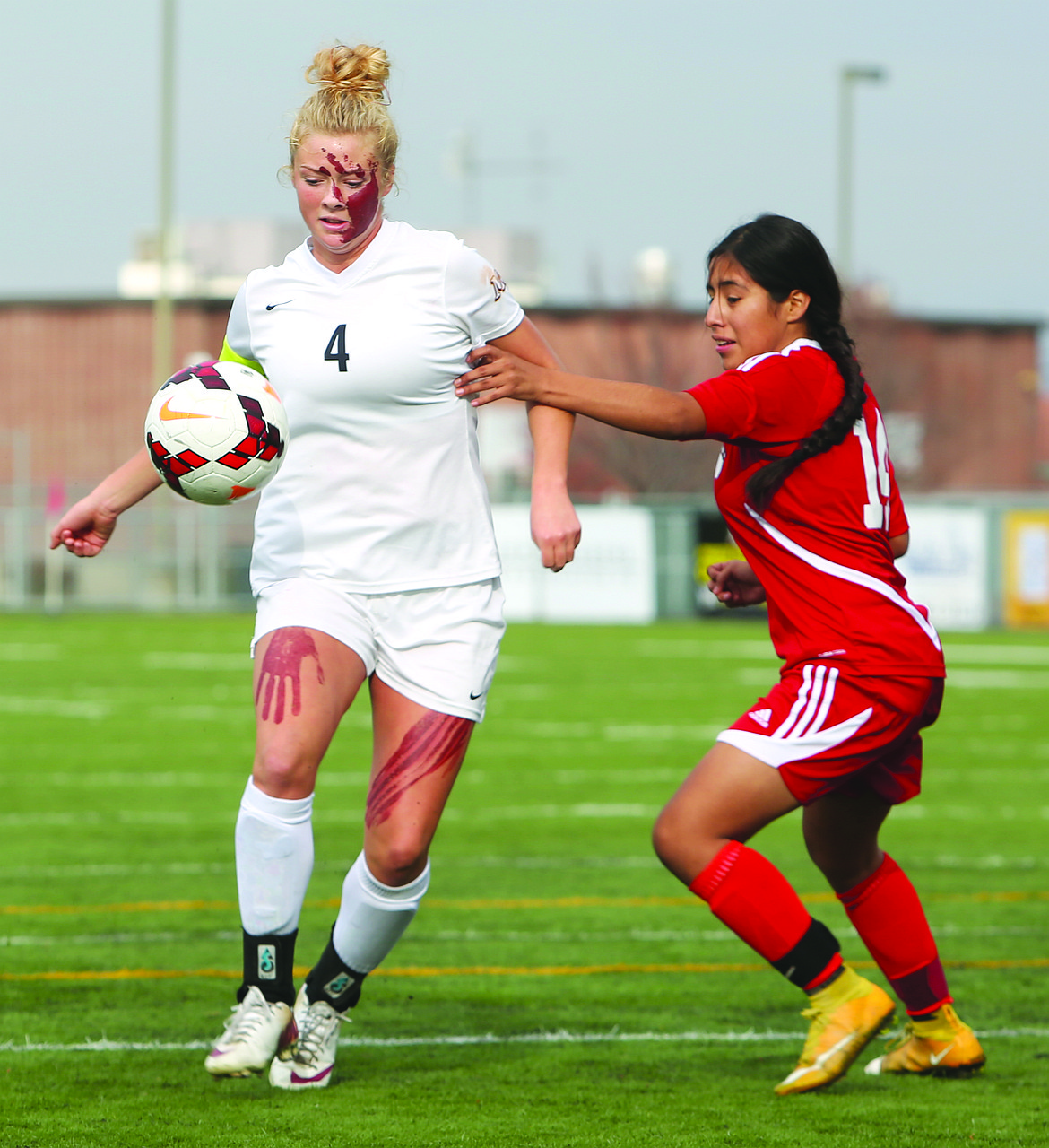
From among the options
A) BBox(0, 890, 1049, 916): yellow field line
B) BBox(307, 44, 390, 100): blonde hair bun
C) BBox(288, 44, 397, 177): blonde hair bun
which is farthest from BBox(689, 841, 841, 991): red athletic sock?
BBox(0, 890, 1049, 916): yellow field line

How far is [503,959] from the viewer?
257 inches

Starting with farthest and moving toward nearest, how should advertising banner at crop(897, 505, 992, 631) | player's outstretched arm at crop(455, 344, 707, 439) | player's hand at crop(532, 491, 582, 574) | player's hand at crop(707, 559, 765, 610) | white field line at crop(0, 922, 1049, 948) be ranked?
Answer: advertising banner at crop(897, 505, 992, 631), white field line at crop(0, 922, 1049, 948), player's hand at crop(707, 559, 765, 610), player's hand at crop(532, 491, 582, 574), player's outstretched arm at crop(455, 344, 707, 439)

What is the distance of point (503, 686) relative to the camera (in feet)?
61.9

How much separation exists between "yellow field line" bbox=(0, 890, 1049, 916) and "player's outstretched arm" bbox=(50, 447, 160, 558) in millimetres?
2761

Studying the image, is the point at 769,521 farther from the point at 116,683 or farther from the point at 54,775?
the point at 116,683

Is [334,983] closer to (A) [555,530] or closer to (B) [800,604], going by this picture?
(A) [555,530]

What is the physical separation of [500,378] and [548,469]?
17.8 inches

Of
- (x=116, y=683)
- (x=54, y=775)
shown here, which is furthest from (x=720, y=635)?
(x=54, y=775)

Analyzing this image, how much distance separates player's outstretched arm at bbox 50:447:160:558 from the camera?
498 cm

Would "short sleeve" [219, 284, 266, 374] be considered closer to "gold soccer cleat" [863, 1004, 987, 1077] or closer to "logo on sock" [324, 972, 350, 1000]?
"logo on sock" [324, 972, 350, 1000]

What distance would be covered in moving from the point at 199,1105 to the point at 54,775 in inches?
308

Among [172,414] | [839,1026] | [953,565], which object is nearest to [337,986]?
[839,1026]

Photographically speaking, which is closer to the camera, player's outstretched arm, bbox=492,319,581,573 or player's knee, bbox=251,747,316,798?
player's outstretched arm, bbox=492,319,581,573

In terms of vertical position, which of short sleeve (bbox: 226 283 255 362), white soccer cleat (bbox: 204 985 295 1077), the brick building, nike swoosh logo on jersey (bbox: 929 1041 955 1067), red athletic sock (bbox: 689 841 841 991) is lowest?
nike swoosh logo on jersey (bbox: 929 1041 955 1067)
